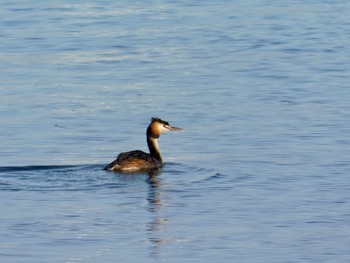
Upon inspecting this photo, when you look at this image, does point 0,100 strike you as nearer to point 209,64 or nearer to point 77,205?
point 209,64

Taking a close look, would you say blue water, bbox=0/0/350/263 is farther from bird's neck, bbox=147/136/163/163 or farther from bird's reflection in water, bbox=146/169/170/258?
bird's neck, bbox=147/136/163/163

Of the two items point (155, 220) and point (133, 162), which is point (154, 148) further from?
point (155, 220)

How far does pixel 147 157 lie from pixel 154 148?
0.73m

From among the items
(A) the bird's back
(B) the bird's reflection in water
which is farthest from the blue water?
(A) the bird's back

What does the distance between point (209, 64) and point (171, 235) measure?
12.4 meters

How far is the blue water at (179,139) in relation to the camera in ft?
41.2

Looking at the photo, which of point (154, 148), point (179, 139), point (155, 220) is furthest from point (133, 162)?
point (155, 220)

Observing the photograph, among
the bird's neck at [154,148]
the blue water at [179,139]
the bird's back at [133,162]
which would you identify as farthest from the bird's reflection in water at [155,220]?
the bird's neck at [154,148]

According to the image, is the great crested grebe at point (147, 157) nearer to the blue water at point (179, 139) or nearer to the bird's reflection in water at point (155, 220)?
the blue water at point (179, 139)

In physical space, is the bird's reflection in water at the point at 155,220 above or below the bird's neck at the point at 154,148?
above

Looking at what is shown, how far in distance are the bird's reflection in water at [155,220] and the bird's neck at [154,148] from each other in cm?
84

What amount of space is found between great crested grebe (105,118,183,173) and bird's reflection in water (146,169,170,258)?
1.13ft

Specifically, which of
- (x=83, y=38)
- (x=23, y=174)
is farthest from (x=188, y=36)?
(x=23, y=174)

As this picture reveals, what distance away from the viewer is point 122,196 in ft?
48.2
